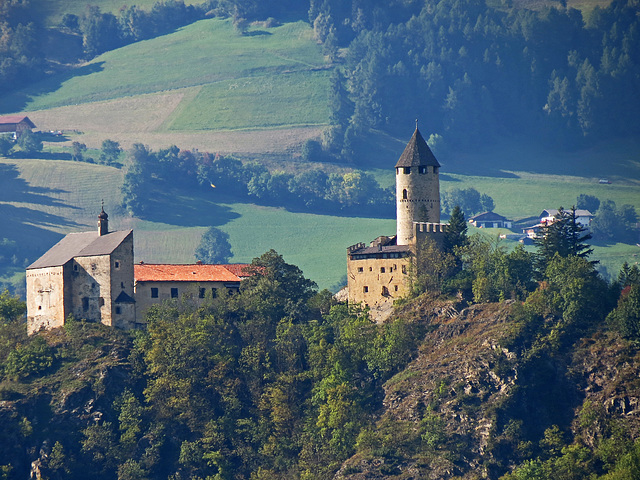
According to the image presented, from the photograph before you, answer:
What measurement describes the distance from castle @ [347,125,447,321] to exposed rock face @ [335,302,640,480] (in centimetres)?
857

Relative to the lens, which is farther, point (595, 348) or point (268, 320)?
point (268, 320)

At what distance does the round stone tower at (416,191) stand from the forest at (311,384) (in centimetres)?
290

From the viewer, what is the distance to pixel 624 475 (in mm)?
79562

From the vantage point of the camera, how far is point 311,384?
313ft

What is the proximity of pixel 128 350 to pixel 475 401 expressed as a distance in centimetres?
2657

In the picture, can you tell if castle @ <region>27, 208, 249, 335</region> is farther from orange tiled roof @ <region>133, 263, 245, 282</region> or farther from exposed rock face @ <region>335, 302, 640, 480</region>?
exposed rock face @ <region>335, 302, 640, 480</region>

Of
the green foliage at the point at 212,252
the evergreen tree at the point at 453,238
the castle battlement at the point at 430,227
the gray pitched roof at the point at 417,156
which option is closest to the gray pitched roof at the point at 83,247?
the castle battlement at the point at 430,227

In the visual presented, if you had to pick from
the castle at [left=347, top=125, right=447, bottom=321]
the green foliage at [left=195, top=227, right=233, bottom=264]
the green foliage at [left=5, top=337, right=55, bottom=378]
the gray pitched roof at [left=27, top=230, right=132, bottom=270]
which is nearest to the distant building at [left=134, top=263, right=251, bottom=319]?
the gray pitched roof at [left=27, top=230, right=132, bottom=270]

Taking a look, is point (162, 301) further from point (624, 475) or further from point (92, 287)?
point (624, 475)

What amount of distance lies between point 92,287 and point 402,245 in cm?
2415

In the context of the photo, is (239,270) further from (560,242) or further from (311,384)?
(560,242)

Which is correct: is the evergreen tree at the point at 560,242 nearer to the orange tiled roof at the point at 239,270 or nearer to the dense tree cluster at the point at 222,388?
the dense tree cluster at the point at 222,388

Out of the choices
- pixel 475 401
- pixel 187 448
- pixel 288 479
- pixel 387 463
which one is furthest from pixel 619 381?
pixel 187 448

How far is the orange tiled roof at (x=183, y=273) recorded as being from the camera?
102m
